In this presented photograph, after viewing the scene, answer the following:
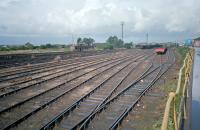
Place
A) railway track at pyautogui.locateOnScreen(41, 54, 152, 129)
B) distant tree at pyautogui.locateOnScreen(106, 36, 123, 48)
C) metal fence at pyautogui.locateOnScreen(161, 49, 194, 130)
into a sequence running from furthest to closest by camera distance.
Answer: distant tree at pyautogui.locateOnScreen(106, 36, 123, 48) < railway track at pyautogui.locateOnScreen(41, 54, 152, 129) < metal fence at pyautogui.locateOnScreen(161, 49, 194, 130)

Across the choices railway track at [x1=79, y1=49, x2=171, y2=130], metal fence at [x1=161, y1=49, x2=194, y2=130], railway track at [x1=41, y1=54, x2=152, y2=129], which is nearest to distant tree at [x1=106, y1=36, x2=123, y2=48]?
railway track at [x1=79, y1=49, x2=171, y2=130]

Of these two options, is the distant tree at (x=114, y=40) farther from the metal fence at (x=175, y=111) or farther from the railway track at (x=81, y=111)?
the metal fence at (x=175, y=111)

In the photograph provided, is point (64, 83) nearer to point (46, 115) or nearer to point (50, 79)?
point (50, 79)

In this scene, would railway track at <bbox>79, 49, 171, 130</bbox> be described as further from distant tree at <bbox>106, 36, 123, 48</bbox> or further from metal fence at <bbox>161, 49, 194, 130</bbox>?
distant tree at <bbox>106, 36, 123, 48</bbox>

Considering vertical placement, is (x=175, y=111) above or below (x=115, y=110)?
above

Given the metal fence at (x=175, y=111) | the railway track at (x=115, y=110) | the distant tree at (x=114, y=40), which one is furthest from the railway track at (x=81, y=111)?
the distant tree at (x=114, y=40)

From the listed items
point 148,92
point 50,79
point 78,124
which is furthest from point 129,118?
point 50,79

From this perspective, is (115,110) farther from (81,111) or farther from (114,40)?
(114,40)

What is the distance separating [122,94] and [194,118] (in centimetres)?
540

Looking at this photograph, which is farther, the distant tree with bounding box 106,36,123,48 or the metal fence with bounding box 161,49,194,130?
the distant tree with bounding box 106,36,123,48

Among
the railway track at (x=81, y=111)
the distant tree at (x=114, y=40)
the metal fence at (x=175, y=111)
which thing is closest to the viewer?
the metal fence at (x=175, y=111)

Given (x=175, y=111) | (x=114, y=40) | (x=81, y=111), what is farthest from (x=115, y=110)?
(x=114, y=40)

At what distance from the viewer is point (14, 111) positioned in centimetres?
1149

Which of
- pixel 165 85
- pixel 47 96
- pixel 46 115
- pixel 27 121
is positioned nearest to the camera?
pixel 27 121
